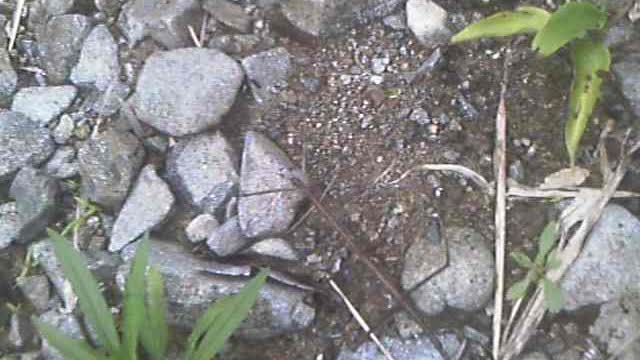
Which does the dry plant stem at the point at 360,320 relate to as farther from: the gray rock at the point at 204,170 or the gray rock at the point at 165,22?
the gray rock at the point at 165,22

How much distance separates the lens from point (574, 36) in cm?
198

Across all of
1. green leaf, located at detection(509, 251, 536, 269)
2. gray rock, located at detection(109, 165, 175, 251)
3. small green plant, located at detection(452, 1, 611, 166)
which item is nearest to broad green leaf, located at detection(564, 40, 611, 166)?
small green plant, located at detection(452, 1, 611, 166)

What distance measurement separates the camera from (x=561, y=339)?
77.4 inches

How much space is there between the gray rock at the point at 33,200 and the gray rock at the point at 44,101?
0.45 ft

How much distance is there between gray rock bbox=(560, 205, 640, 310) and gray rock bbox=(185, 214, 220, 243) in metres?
0.69

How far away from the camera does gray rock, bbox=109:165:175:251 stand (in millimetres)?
2068

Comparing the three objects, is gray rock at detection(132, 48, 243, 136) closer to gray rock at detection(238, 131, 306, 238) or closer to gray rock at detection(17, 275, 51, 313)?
gray rock at detection(238, 131, 306, 238)

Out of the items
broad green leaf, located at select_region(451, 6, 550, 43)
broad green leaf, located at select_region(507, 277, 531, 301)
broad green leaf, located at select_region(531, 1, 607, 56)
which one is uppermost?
broad green leaf, located at select_region(531, 1, 607, 56)

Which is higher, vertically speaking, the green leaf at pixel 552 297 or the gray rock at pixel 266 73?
the gray rock at pixel 266 73

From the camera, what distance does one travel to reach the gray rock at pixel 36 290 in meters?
2.06

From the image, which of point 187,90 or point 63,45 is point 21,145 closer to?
point 63,45

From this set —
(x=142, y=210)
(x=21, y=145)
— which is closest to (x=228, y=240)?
(x=142, y=210)

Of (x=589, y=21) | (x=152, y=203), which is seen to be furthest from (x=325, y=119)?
(x=589, y=21)

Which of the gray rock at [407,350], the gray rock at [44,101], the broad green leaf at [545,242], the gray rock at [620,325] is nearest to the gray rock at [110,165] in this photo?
the gray rock at [44,101]
